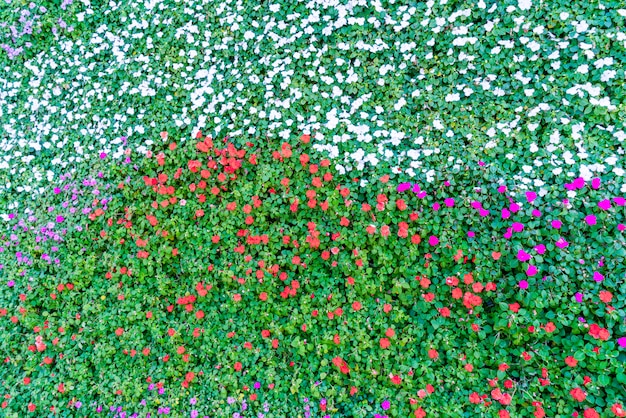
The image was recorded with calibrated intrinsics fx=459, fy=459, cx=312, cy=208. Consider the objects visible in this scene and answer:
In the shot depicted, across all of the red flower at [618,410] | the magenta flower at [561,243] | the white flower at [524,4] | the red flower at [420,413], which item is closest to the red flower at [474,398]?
the red flower at [420,413]

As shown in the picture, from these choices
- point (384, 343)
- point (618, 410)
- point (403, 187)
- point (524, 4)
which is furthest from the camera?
point (524, 4)

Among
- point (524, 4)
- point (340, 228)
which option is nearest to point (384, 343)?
point (340, 228)

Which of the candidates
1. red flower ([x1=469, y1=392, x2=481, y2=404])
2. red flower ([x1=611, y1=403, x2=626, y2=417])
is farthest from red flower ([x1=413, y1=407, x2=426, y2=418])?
red flower ([x1=611, y1=403, x2=626, y2=417])

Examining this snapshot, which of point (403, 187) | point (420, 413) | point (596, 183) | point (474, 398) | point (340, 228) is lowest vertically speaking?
point (420, 413)

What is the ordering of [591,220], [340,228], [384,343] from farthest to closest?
[340,228] → [384,343] → [591,220]

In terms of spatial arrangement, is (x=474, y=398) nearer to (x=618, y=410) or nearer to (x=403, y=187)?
(x=618, y=410)

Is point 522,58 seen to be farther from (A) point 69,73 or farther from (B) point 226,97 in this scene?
(A) point 69,73

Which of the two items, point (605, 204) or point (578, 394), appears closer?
point (578, 394)

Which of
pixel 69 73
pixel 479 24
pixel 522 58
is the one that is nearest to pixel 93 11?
pixel 69 73

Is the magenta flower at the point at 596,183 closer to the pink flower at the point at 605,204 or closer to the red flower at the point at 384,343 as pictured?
the pink flower at the point at 605,204
